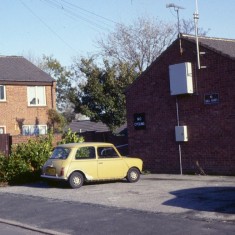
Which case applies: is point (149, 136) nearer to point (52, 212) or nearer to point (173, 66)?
point (173, 66)

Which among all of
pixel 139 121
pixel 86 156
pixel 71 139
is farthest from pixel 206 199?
pixel 71 139

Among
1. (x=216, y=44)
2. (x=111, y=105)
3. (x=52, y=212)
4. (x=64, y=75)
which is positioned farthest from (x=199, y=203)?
(x=64, y=75)

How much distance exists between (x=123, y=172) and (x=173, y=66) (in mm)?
5064

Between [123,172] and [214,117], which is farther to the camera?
[214,117]

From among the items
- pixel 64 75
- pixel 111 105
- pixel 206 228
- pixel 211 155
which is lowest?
pixel 206 228

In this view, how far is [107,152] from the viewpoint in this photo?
56.4 ft

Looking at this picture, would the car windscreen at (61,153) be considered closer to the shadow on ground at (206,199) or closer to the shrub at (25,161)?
the shrub at (25,161)

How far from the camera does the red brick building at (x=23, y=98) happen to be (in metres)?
34.1

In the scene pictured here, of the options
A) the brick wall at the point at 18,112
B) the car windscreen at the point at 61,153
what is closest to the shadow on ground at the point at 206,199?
the car windscreen at the point at 61,153

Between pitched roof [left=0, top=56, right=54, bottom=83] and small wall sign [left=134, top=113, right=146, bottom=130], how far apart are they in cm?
1511

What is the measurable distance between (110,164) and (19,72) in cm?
2055

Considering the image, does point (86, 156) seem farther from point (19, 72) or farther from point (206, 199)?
point (19, 72)

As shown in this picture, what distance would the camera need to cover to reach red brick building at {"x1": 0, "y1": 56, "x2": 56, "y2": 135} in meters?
34.1

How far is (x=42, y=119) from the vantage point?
35719 mm
